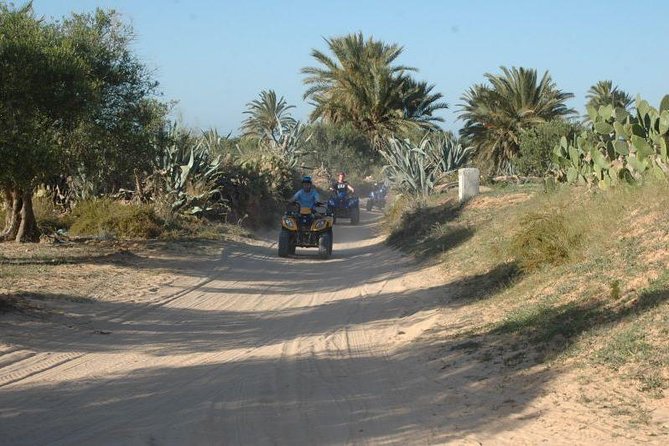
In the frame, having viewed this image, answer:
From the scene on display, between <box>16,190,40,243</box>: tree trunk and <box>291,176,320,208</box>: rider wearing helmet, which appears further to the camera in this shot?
<box>291,176,320,208</box>: rider wearing helmet

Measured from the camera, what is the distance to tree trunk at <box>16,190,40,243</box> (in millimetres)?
17312

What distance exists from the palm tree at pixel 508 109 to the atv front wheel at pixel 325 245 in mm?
17259

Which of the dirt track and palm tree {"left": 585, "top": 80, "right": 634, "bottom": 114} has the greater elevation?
palm tree {"left": 585, "top": 80, "right": 634, "bottom": 114}

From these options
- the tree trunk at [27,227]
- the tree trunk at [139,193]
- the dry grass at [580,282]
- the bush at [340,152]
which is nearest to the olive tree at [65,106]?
the tree trunk at [27,227]

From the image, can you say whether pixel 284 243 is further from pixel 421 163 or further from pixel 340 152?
pixel 340 152

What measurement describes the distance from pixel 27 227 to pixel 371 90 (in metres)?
28.9

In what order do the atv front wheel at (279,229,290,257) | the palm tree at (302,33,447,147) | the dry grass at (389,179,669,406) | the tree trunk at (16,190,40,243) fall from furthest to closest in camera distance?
the palm tree at (302,33,447,147)
the atv front wheel at (279,229,290,257)
the tree trunk at (16,190,40,243)
the dry grass at (389,179,669,406)

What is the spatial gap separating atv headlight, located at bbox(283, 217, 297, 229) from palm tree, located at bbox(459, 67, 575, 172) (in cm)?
1747

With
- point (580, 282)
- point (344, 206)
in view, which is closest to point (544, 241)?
point (580, 282)

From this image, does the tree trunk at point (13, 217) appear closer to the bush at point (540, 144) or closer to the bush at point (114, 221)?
the bush at point (114, 221)

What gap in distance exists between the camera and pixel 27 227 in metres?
17.5

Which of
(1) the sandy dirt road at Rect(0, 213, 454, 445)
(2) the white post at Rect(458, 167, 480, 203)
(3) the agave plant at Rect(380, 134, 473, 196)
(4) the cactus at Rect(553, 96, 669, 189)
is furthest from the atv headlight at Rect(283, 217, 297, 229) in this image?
(3) the agave plant at Rect(380, 134, 473, 196)

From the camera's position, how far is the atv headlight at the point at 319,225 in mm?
19672

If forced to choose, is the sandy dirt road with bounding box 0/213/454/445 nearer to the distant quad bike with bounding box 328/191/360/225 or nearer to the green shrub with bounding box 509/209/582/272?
the green shrub with bounding box 509/209/582/272
